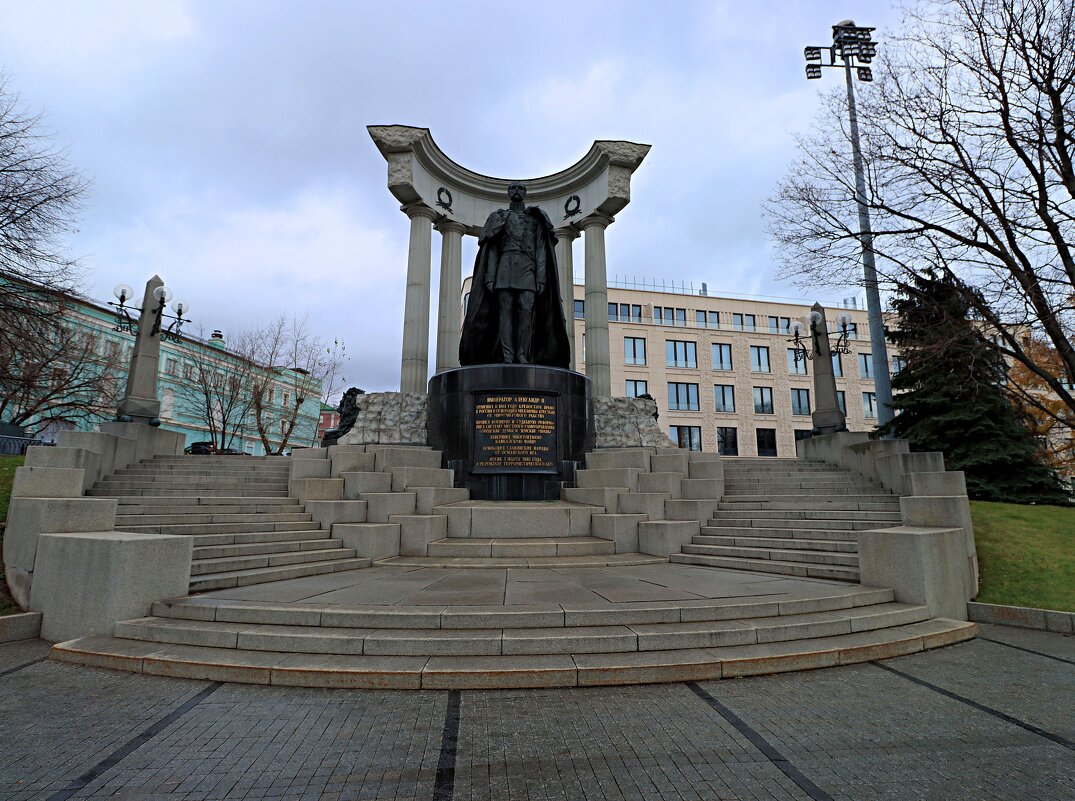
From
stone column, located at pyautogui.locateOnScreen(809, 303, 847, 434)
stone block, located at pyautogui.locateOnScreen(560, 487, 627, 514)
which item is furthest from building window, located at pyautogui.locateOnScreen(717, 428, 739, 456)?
stone block, located at pyautogui.locateOnScreen(560, 487, 627, 514)

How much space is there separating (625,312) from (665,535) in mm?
43887

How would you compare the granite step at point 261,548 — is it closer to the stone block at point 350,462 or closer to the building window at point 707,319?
the stone block at point 350,462

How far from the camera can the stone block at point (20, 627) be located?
5553mm

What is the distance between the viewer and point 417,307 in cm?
2112

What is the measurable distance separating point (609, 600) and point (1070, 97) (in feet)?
47.9

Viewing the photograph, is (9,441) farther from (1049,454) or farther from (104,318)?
(1049,454)

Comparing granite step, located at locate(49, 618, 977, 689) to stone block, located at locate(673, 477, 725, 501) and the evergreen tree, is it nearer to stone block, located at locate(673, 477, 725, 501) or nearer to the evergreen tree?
stone block, located at locate(673, 477, 725, 501)

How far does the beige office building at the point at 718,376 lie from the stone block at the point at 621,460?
36.3 m

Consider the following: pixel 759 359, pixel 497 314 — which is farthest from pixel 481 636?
pixel 759 359

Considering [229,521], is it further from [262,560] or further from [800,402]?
[800,402]

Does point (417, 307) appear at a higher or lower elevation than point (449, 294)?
lower

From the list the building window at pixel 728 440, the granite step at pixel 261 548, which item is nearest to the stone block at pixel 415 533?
the granite step at pixel 261 548

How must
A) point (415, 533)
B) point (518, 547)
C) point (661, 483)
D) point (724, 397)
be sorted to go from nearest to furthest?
point (518, 547)
point (415, 533)
point (661, 483)
point (724, 397)

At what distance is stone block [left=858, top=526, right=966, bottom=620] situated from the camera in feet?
21.0
